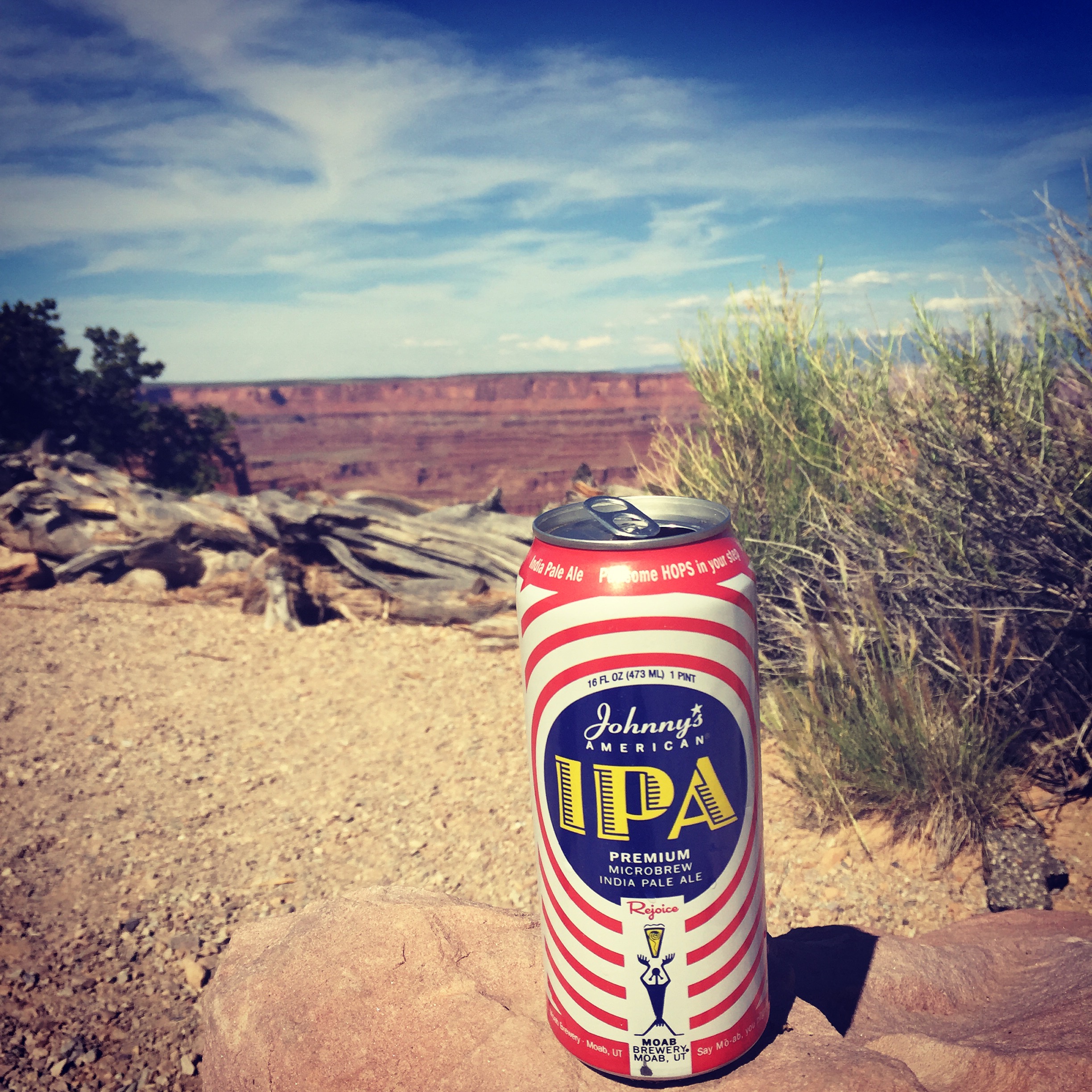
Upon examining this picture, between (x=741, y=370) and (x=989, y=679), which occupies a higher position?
(x=741, y=370)

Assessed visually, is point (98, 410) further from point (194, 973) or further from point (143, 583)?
point (194, 973)

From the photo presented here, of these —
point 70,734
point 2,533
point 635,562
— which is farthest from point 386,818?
point 2,533

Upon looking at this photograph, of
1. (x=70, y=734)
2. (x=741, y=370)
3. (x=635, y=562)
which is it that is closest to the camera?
(x=635, y=562)

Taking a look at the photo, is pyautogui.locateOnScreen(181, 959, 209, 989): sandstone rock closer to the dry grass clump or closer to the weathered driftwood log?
the dry grass clump

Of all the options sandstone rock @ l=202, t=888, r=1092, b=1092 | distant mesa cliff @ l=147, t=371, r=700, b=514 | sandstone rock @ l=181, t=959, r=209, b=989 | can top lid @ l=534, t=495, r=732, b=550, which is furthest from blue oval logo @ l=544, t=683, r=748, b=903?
distant mesa cliff @ l=147, t=371, r=700, b=514

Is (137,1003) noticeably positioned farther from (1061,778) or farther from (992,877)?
(1061,778)

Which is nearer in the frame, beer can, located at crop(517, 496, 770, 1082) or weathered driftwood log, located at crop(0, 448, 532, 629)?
beer can, located at crop(517, 496, 770, 1082)

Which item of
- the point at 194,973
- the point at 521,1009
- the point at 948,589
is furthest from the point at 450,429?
the point at 521,1009
